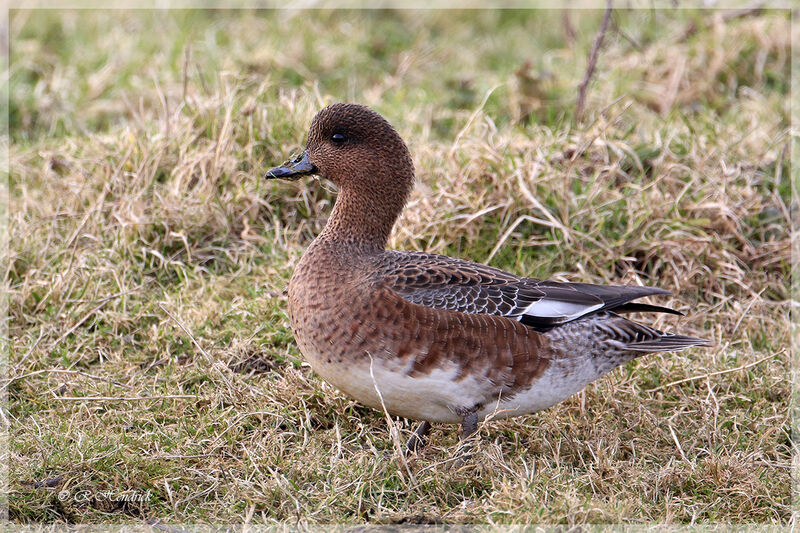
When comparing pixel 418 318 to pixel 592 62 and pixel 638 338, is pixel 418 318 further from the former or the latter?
pixel 592 62

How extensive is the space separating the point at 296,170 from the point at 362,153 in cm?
29

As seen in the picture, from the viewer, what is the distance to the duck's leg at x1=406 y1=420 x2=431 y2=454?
3543 millimetres

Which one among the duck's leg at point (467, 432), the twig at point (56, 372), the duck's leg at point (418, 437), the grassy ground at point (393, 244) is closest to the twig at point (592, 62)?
the grassy ground at point (393, 244)

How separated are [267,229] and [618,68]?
2.98m

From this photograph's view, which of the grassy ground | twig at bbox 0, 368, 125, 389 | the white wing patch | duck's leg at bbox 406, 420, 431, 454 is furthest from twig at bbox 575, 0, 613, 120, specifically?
Answer: twig at bbox 0, 368, 125, 389

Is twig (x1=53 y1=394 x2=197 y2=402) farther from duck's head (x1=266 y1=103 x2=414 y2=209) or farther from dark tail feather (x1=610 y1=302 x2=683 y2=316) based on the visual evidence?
dark tail feather (x1=610 y1=302 x2=683 y2=316)

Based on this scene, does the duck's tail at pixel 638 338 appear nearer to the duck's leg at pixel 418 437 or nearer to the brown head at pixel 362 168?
the duck's leg at pixel 418 437

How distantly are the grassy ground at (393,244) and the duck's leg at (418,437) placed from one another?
0.10 m

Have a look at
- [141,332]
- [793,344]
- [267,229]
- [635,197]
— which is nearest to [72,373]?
[141,332]

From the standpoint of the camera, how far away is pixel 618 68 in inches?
255

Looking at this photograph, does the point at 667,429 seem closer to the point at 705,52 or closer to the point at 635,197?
the point at 635,197

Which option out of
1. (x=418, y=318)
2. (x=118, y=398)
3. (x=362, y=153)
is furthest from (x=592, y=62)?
(x=118, y=398)

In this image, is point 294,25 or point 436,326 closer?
point 436,326

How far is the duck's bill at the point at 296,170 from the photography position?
12.2ft
